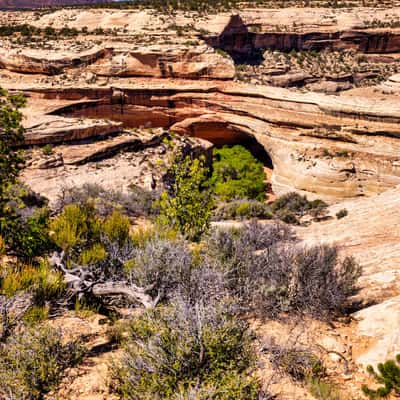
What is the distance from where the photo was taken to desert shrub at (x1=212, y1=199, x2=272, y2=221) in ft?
38.6

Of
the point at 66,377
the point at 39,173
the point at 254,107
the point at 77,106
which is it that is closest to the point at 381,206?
the point at 66,377

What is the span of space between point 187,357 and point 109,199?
9.22m

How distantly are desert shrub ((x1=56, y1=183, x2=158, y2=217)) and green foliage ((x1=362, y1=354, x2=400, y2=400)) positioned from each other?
7932mm

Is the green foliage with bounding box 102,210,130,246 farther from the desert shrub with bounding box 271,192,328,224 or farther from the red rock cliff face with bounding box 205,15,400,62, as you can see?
the red rock cliff face with bounding box 205,15,400,62

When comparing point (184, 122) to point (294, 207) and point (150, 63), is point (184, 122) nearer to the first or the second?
point (150, 63)

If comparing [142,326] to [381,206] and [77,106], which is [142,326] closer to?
[381,206]

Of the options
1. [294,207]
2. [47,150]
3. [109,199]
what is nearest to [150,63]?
[47,150]

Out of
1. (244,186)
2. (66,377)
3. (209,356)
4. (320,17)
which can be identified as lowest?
(244,186)

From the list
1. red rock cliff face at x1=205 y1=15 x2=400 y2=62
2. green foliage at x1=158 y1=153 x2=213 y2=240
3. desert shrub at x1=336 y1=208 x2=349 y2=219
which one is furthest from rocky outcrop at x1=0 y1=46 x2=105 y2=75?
red rock cliff face at x1=205 y1=15 x2=400 y2=62

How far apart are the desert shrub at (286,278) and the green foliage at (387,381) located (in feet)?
4.57

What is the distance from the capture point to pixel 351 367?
4.92m

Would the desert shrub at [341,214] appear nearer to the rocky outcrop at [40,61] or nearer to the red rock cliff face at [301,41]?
the rocky outcrop at [40,61]

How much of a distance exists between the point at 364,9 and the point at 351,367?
41.3m

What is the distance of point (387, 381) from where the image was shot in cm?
430
